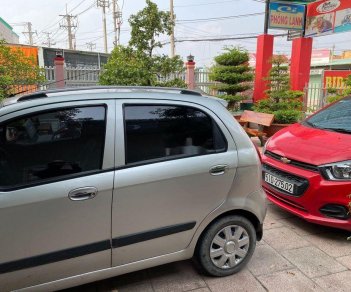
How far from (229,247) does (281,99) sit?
21.7 feet

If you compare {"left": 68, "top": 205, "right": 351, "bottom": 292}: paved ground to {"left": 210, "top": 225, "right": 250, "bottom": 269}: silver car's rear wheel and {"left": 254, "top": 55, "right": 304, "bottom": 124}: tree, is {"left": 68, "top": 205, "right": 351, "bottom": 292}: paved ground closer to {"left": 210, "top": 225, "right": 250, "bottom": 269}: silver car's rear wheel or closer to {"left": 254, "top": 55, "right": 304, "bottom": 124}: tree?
{"left": 210, "top": 225, "right": 250, "bottom": 269}: silver car's rear wheel

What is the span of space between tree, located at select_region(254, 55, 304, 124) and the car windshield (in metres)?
3.53

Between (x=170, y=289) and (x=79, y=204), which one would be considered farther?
(x=170, y=289)

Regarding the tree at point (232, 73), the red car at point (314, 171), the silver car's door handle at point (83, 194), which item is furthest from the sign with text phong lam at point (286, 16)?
the silver car's door handle at point (83, 194)

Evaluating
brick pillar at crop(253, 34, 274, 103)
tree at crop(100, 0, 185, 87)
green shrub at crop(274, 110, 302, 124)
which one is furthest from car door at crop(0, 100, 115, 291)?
brick pillar at crop(253, 34, 274, 103)

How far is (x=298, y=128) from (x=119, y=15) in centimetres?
3519

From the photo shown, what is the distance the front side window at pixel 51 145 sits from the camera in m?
2.12

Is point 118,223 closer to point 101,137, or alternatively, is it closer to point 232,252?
point 101,137

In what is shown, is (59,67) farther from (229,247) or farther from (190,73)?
(229,247)

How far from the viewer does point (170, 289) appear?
8.87 feet

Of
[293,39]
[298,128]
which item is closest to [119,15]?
[293,39]

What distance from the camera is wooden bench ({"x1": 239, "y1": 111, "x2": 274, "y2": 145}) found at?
771 cm

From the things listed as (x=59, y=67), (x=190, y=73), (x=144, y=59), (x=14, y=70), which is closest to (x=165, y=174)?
(x=14, y=70)

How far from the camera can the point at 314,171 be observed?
348 cm
